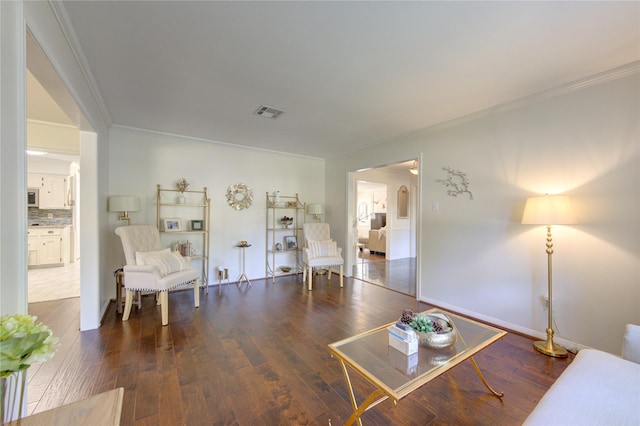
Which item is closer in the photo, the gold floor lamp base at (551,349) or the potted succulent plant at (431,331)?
the potted succulent plant at (431,331)

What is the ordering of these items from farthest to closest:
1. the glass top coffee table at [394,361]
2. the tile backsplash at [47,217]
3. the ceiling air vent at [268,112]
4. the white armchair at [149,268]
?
the tile backsplash at [47,217] → the ceiling air vent at [268,112] → the white armchair at [149,268] → the glass top coffee table at [394,361]

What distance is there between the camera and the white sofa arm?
1404mm

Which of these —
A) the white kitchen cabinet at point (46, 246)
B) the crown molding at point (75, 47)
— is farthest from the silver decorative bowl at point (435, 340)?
the white kitchen cabinet at point (46, 246)

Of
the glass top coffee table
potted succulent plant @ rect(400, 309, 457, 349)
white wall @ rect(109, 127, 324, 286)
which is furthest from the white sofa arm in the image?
white wall @ rect(109, 127, 324, 286)

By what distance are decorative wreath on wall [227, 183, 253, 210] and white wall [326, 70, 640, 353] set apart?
3.00 m

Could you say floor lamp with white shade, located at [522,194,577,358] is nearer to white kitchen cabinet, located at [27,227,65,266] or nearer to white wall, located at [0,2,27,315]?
white wall, located at [0,2,27,315]

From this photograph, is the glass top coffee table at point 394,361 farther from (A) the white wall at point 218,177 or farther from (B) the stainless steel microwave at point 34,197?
(B) the stainless steel microwave at point 34,197

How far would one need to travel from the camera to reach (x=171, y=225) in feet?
13.0

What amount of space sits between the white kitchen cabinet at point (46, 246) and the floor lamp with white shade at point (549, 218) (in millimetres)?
8566

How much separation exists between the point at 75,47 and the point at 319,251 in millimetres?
3760

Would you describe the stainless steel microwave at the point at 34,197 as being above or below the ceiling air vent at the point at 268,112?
below

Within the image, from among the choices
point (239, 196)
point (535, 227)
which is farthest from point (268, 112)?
point (535, 227)

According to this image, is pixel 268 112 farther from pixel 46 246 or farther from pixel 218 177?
pixel 46 246

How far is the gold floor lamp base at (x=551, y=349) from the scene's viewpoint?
224cm
